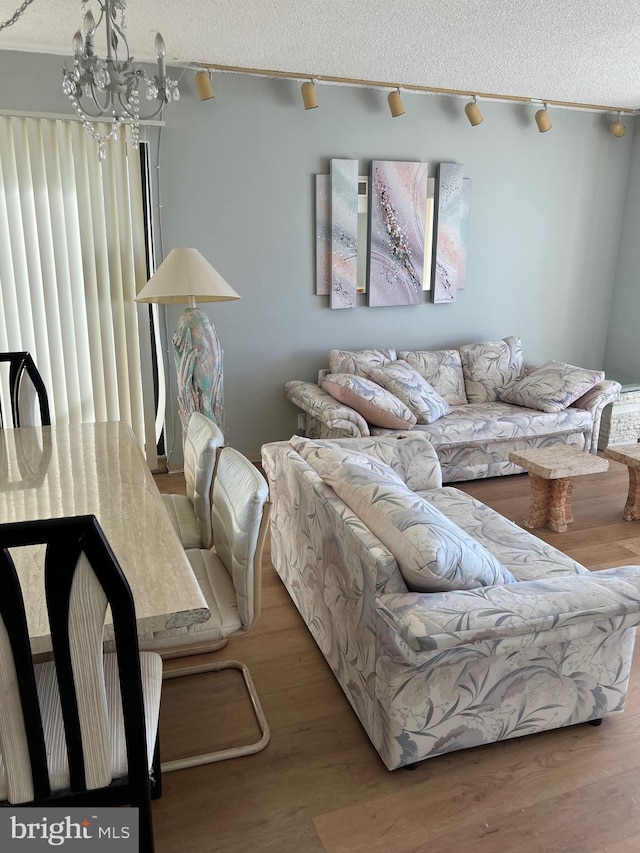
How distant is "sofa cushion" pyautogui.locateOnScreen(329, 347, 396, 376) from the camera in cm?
426

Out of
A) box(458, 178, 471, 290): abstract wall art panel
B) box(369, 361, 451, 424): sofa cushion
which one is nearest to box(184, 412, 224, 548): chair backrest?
box(369, 361, 451, 424): sofa cushion

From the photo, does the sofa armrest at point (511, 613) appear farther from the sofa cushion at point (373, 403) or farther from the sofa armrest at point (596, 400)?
the sofa armrest at point (596, 400)

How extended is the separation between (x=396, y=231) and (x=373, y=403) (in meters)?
1.40

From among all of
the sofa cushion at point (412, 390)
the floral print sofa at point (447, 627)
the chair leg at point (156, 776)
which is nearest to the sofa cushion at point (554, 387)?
the sofa cushion at point (412, 390)

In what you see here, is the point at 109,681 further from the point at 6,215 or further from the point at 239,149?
the point at 239,149

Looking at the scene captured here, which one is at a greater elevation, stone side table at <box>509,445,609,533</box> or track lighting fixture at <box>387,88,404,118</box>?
track lighting fixture at <box>387,88,404,118</box>

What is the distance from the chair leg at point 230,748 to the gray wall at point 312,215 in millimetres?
2357

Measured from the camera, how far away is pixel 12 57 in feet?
11.3

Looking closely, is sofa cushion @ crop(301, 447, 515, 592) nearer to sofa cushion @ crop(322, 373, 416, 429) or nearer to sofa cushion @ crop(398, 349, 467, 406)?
sofa cushion @ crop(322, 373, 416, 429)

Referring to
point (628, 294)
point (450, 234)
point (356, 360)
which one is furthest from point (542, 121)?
point (356, 360)

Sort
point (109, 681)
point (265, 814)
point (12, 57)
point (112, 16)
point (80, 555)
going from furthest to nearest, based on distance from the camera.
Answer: point (12, 57)
point (112, 16)
point (265, 814)
point (109, 681)
point (80, 555)

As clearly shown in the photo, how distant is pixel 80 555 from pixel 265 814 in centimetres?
109

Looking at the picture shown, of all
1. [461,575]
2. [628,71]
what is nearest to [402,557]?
[461,575]

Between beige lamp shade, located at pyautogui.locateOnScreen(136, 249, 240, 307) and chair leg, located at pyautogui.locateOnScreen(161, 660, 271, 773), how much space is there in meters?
1.99
